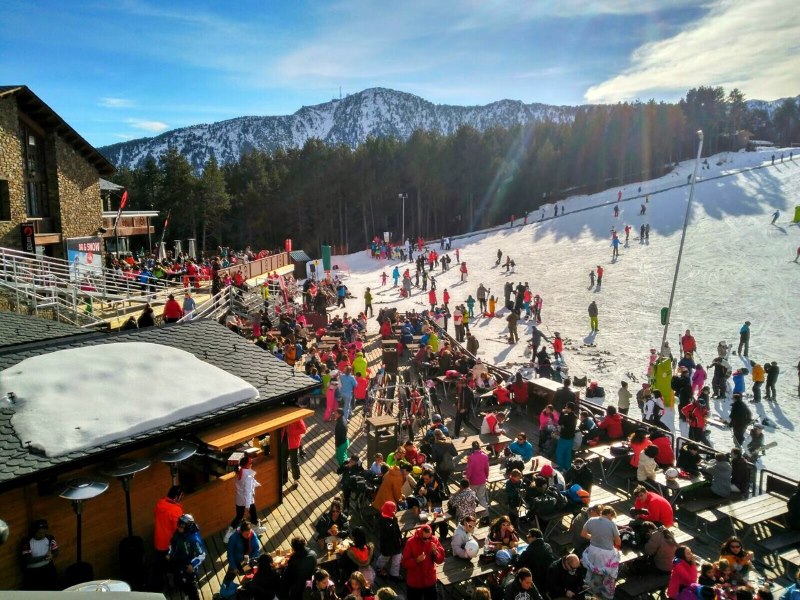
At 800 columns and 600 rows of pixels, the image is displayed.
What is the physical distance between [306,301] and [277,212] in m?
44.1

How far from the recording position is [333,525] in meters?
7.55

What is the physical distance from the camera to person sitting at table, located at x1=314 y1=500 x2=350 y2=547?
7.59 m

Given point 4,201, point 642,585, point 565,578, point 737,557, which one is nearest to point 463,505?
point 565,578

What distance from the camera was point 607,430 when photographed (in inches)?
453

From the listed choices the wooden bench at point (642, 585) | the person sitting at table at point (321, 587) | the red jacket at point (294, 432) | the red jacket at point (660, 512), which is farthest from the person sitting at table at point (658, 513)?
the red jacket at point (294, 432)

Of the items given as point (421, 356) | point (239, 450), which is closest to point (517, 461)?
point (239, 450)

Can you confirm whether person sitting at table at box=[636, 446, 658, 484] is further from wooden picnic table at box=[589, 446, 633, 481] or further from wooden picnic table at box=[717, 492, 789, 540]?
wooden picnic table at box=[717, 492, 789, 540]

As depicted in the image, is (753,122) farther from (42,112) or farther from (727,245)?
(42,112)

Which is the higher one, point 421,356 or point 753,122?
point 753,122

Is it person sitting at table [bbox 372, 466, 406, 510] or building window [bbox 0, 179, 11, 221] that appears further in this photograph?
building window [bbox 0, 179, 11, 221]

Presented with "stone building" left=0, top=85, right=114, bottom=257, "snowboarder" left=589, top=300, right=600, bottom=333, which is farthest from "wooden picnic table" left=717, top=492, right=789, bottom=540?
"stone building" left=0, top=85, right=114, bottom=257

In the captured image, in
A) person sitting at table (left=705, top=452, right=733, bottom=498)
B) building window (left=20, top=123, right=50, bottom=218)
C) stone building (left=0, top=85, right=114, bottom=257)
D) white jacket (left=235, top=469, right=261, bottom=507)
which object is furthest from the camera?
building window (left=20, top=123, right=50, bottom=218)

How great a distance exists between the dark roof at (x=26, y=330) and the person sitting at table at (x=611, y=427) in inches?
409

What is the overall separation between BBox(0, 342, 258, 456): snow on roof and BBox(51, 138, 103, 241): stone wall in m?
19.4
